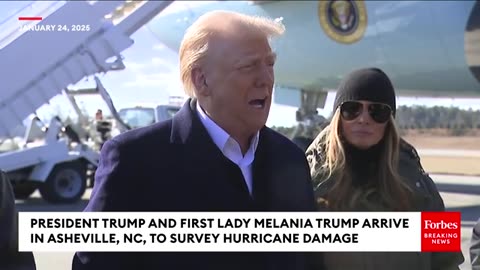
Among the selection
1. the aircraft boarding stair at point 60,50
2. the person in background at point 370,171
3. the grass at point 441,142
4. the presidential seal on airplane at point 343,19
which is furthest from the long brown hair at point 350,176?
the presidential seal on airplane at point 343,19

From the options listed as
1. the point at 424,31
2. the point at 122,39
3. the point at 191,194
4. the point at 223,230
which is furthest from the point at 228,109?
the point at 424,31

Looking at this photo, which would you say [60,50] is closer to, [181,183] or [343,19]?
[181,183]

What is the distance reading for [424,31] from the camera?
9.45m

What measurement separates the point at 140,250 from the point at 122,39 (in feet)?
14.7

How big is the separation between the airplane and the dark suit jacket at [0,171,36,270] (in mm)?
6910

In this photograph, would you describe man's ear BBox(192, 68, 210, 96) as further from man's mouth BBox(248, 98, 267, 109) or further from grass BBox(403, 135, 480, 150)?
grass BBox(403, 135, 480, 150)

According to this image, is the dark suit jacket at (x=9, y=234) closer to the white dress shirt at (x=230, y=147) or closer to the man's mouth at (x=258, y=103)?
the white dress shirt at (x=230, y=147)

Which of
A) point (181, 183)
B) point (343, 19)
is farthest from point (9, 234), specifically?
point (343, 19)

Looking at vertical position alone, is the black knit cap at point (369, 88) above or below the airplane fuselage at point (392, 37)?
below

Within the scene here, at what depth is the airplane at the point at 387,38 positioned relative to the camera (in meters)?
9.34

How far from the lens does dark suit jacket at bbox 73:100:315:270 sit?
166cm

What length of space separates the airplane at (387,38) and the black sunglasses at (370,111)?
258 inches

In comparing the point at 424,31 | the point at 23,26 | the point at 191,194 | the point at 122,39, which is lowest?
the point at 191,194

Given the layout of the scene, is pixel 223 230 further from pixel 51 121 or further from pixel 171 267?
pixel 51 121
